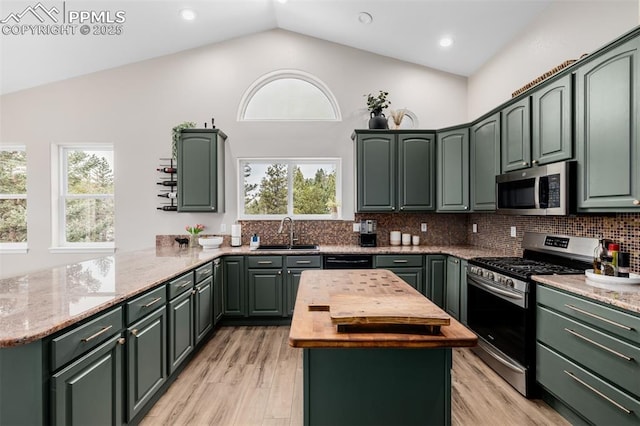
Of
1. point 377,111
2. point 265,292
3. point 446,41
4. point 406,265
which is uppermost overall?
point 446,41

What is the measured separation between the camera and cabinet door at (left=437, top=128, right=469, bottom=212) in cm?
369

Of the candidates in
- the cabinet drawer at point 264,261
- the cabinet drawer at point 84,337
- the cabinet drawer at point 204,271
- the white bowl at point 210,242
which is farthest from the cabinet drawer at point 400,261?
the cabinet drawer at point 84,337

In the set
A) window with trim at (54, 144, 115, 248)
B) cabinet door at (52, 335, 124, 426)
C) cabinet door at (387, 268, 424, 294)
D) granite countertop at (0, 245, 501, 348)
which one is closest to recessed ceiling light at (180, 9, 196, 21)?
window with trim at (54, 144, 115, 248)

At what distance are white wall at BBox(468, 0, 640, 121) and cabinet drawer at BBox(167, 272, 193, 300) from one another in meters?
3.59

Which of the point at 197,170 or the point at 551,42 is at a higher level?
the point at 551,42

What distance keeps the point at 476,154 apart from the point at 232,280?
316 cm

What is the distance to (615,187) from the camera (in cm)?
189

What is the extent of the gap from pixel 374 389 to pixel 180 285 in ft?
5.80

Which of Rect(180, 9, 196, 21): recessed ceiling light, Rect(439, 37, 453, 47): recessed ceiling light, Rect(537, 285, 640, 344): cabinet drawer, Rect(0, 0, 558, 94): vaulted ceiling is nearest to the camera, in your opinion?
Rect(537, 285, 640, 344): cabinet drawer

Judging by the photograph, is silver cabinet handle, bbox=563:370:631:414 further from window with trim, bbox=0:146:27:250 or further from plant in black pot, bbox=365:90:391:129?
window with trim, bbox=0:146:27:250

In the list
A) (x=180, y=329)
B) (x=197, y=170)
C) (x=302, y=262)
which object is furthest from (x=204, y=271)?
(x=197, y=170)

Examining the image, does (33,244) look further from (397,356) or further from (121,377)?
(397,356)

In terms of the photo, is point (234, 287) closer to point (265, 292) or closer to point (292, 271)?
point (265, 292)

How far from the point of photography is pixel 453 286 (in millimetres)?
3443
